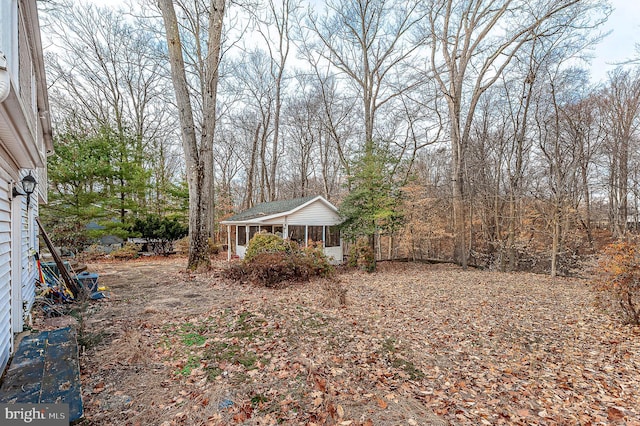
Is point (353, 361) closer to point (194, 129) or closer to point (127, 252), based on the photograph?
point (194, 129)

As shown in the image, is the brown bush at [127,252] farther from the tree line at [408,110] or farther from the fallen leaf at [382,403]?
the fallen leaf at [382,403]

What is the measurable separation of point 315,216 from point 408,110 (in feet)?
23.5

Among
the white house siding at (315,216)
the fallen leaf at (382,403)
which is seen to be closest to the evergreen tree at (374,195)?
the white house siding at (315,216)

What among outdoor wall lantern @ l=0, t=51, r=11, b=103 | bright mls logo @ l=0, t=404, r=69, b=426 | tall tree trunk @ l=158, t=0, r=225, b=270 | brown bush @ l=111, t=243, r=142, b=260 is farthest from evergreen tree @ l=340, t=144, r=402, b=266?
outdoor wall lantern @ l=0, t=51, r=11, b=103

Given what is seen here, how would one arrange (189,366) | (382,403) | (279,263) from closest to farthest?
(382,403)
(189,366)
(279,263)

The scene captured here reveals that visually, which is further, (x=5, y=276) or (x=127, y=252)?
(x=127, y=252)

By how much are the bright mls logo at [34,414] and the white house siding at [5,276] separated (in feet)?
2.69

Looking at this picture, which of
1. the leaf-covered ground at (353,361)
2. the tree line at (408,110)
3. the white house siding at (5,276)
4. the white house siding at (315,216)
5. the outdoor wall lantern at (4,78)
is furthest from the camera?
the white house siding at (315,216)

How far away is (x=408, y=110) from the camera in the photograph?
14984 millimetres

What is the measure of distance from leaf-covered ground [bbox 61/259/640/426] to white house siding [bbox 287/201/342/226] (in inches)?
239

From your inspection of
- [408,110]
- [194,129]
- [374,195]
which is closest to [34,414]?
[194,129]

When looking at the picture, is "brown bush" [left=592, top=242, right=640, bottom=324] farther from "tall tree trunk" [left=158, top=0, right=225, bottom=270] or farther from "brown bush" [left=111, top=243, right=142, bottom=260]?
"brown bush" [left=111, top=243, right=142, bottom=260]

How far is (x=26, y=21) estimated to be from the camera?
3902 millimetres

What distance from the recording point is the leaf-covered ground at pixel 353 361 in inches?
110
